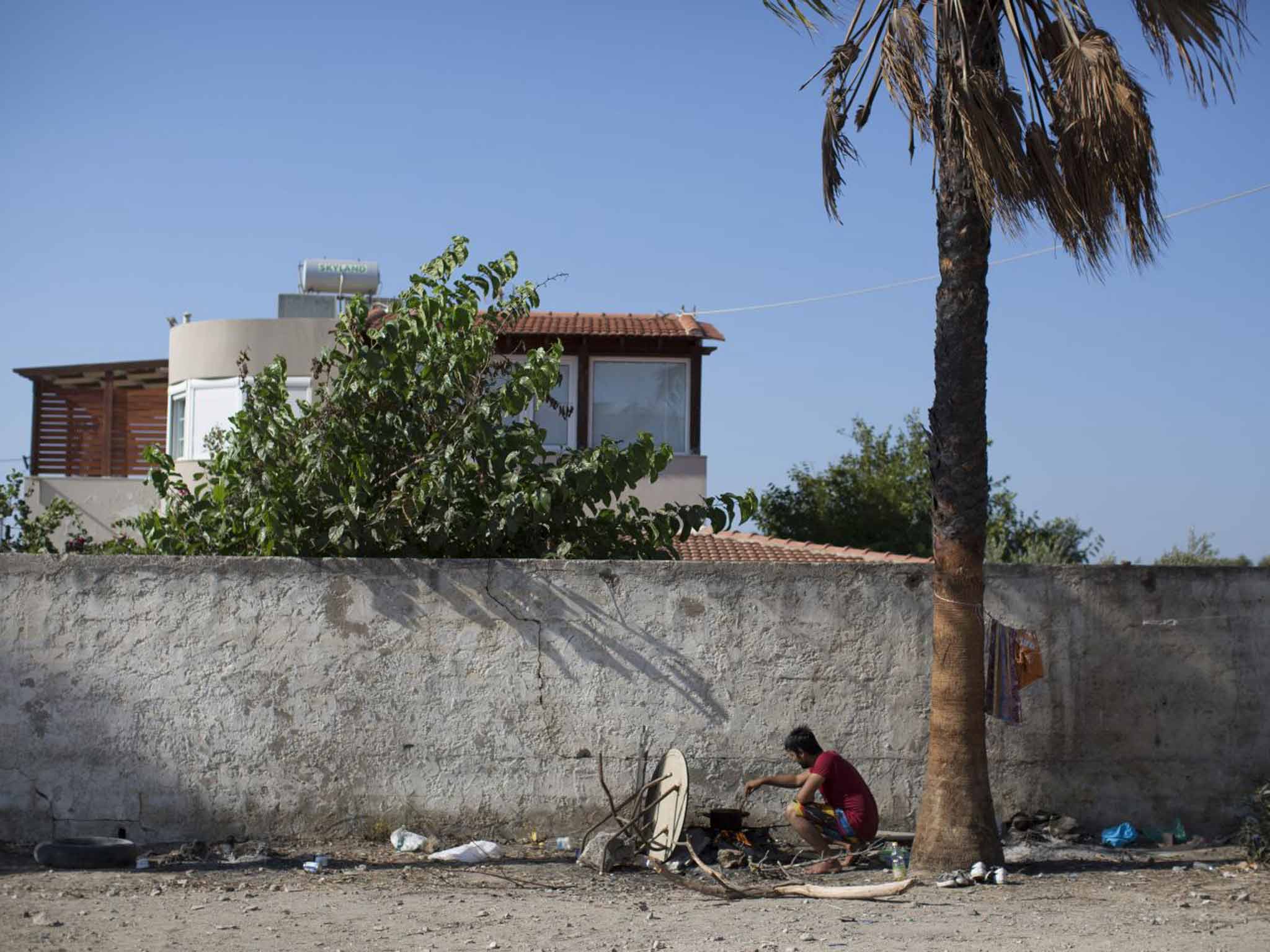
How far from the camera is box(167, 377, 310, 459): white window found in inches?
791

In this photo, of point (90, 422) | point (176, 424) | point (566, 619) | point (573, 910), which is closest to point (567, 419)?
point (176, 424)

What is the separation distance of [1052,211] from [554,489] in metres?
3.81

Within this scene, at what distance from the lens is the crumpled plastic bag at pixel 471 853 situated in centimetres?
790

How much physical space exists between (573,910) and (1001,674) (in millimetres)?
3213

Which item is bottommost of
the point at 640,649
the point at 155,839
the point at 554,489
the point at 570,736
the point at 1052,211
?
the point at 155,839

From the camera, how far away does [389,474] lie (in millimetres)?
9273

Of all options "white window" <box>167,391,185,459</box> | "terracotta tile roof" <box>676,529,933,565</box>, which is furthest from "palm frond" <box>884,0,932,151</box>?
"white window" <box>167,391,185,459</box>

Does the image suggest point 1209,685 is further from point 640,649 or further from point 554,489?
point 554,489

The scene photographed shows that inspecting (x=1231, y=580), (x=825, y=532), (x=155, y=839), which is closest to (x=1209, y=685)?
(x=1231, y=580)

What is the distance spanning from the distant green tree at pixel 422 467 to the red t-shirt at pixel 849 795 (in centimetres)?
203

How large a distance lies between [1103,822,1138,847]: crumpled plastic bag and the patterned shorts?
1.75 meters

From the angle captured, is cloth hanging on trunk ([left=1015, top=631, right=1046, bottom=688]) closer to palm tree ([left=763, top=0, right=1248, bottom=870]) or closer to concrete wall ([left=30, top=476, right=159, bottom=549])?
palm tree ([left=763, top=0, right=1248, bottom=870])

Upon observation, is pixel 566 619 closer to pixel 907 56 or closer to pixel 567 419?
pixel 907 56

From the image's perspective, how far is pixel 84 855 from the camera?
7.53 meters
